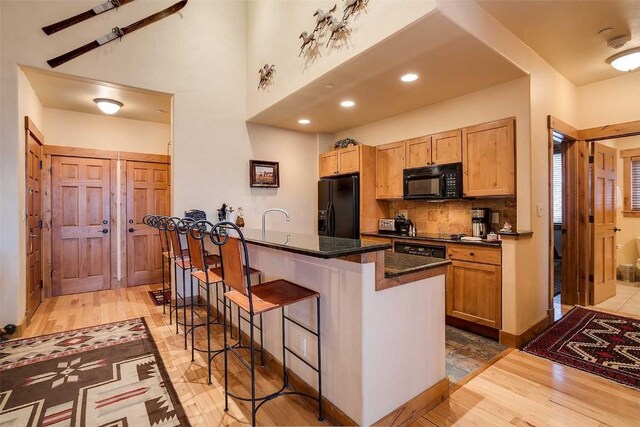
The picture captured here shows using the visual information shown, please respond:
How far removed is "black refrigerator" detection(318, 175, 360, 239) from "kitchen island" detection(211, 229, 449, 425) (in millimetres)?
2302

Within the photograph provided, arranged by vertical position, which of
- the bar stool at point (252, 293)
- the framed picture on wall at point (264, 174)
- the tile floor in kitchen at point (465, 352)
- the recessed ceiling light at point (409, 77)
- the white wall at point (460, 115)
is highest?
the recessed ceiling light at point (409, 77)

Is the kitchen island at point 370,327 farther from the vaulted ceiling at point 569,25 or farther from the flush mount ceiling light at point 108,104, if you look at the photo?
the flush mount ceiling light at point 108,104

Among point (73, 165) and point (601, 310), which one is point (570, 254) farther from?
point (73, 165)

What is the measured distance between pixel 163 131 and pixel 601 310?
6.75m

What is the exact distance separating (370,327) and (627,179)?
616 cm

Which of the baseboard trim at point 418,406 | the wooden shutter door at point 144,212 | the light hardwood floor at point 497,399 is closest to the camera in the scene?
the baseboard trim at point 418,406

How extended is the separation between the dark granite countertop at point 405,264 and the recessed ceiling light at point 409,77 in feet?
5.85

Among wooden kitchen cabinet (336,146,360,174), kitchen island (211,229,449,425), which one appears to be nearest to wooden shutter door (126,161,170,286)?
wooden kitchen cabinet (336,146,360,174)

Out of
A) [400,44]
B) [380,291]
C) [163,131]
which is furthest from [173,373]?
[163,131]

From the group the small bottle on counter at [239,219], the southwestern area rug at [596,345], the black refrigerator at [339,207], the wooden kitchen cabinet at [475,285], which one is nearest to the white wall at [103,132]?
the small bottle on counter at [239,219]

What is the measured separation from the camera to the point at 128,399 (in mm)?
2035

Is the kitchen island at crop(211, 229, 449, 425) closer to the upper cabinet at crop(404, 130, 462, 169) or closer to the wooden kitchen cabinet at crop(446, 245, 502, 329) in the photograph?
the wooden kitchen cabinet at crop(446, 245, 502, 329)

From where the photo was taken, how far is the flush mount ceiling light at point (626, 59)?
2.98 m

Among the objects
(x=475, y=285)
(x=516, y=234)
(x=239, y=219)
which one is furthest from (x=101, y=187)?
(x=516, y=234)
